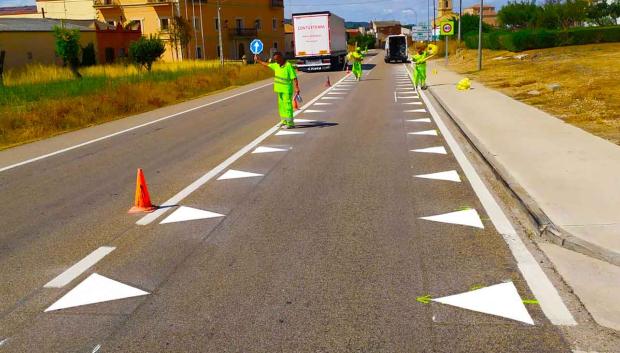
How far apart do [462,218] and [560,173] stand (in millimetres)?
2193

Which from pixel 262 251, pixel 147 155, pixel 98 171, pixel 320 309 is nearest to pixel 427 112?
pixel 147 155

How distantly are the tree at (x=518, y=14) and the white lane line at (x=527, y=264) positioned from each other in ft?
236

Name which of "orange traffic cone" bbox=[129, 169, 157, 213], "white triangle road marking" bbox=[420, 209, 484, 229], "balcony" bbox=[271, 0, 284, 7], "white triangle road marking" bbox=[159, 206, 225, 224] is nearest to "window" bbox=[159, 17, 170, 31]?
"balcony" bbox=[271, 0, 284, 7]

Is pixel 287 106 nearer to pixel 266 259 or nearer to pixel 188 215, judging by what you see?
pixel 188 215

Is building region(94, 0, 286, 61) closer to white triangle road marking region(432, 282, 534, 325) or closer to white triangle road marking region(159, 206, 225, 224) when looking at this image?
white triangle road marking region(159, 206, 225, 224)

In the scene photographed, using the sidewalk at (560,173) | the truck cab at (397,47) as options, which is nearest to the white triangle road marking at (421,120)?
the sidewalk at (560,173)

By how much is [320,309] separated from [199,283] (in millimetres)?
1118

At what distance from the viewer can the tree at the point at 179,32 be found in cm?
6962

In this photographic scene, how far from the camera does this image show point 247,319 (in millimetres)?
4457

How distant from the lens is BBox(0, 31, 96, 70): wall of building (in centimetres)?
4466

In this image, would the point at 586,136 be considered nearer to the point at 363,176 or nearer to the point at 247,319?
the point at 363,176

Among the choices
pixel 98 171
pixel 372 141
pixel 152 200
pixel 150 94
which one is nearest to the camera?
pixel 152 200

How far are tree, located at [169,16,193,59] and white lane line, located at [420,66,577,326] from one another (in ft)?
211

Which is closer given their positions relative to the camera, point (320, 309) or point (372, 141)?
point (320, 309)
